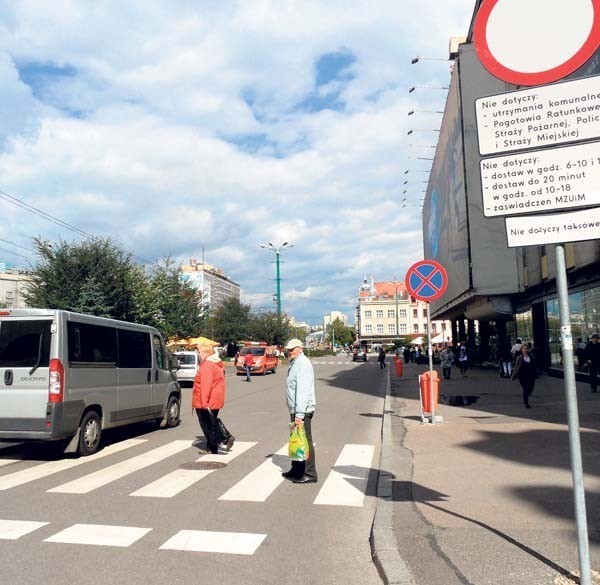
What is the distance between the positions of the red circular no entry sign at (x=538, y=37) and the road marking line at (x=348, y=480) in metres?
4.47

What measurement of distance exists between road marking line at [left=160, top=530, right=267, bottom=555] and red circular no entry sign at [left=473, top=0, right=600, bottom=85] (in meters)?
4.02

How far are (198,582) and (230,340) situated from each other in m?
69.1

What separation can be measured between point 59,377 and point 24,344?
2.63 feet

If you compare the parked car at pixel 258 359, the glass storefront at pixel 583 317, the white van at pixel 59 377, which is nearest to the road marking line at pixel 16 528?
the white van at pixel 59 377

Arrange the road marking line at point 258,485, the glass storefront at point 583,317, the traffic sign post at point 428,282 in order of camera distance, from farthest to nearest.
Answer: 1. the glass storefront at point 583,317
2. the traffic sign post at point 428,282
3. the road marking line at point 258,485

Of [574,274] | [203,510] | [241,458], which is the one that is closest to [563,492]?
[203,510]

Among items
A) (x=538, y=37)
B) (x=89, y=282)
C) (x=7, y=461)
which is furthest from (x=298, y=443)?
(x=89, y=282)

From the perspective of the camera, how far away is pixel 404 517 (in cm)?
552

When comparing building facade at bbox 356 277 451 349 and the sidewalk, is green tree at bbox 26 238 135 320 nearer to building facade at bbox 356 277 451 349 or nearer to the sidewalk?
the sidewalk

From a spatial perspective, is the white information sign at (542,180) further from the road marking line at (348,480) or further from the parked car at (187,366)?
the parked car at (187,366)

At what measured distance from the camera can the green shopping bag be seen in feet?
23.1

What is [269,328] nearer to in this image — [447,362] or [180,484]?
[447,362]

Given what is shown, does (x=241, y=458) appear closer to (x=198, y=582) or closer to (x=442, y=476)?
(x=442, y=476)

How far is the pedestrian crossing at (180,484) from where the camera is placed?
16.6 ft
